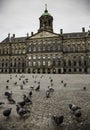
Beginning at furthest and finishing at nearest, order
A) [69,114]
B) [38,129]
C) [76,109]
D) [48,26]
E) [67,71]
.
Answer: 1. [48,26]
2. [67,71]
3. [69,114]
4. [76,109]
5. [38,129]

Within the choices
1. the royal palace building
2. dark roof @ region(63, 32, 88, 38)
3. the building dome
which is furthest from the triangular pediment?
dark roof @ region(63, 32, 88, 38)

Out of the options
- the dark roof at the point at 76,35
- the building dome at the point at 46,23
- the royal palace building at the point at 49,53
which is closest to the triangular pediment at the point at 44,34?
the royal palace building at the point at 49,53

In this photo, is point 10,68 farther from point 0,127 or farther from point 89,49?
point 0,127

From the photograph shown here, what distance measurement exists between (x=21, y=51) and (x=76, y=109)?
216ft

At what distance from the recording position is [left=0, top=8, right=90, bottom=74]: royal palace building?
215ft

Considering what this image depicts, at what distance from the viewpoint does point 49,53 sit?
6744cm

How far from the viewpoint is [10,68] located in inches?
2849

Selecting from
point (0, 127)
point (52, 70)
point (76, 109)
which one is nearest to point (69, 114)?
point (76, 109)

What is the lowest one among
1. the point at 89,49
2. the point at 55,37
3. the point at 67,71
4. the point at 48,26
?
the point at 67,71

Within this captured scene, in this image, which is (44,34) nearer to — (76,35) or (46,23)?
(46,23)

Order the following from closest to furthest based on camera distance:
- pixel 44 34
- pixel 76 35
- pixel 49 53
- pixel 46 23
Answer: pixel 49 53
pixel 44 34
pixel 76 35
pixel 46 23

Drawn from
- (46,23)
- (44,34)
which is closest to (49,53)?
(44,34)

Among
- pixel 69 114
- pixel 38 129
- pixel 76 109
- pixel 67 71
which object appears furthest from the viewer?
pixel 67 71

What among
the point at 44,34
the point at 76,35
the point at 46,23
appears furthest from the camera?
the point at 46,23
